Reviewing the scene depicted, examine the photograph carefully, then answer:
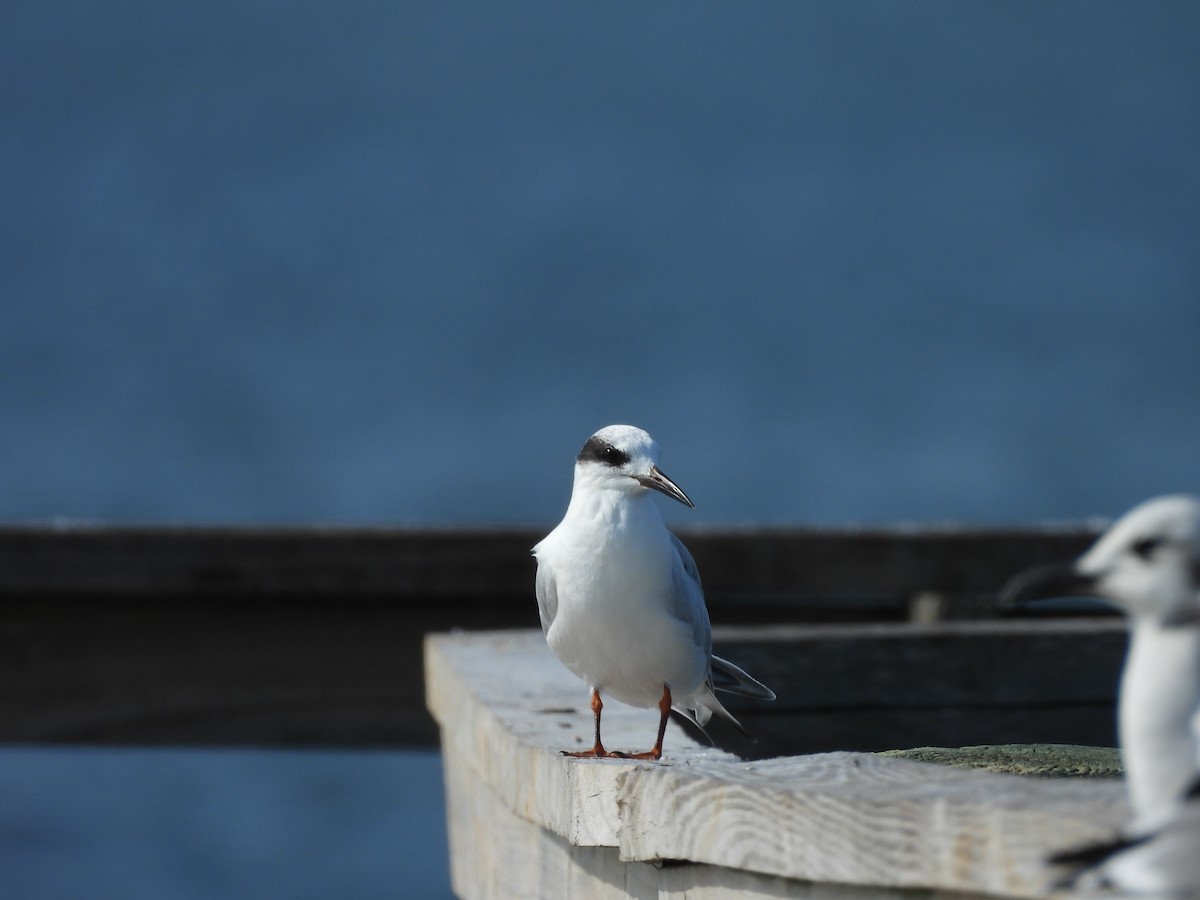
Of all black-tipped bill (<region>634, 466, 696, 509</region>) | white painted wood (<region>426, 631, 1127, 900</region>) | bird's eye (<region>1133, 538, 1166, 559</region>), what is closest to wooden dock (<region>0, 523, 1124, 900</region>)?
white painted wood (<region>426, 631, 1127, 900</region>)

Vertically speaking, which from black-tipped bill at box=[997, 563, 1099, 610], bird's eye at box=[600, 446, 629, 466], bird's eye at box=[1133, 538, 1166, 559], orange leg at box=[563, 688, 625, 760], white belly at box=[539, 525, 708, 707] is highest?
bird's eye at box=[600, 446, 629, 466]

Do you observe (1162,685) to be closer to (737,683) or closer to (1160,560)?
(1160,560)

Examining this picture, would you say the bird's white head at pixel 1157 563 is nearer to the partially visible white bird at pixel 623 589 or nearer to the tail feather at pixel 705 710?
the partially visible white bird at pixel 623 589

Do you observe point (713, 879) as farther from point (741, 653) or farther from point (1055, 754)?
point (741, 653)

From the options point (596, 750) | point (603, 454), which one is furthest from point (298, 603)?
point (596, 750)

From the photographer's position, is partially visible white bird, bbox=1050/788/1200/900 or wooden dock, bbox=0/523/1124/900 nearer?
partially visible white bird, bbox=1050/788/1200/900

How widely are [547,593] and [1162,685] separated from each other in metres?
1.67

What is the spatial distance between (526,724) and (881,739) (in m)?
0.95

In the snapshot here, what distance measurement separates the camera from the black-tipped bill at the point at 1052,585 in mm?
1282

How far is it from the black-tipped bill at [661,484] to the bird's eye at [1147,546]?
56.9 inches

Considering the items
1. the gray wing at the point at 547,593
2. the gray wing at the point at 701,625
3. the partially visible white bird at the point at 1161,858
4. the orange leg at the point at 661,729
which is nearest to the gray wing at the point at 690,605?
the gray wing at the point at 701,625

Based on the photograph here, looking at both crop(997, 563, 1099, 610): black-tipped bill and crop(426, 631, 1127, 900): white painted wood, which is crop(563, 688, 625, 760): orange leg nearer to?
crop(426, 631, 1127, 900): white painted wood

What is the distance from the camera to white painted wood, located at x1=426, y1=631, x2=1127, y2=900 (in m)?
1.41

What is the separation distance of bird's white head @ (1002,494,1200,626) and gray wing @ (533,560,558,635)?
1.59 meters
